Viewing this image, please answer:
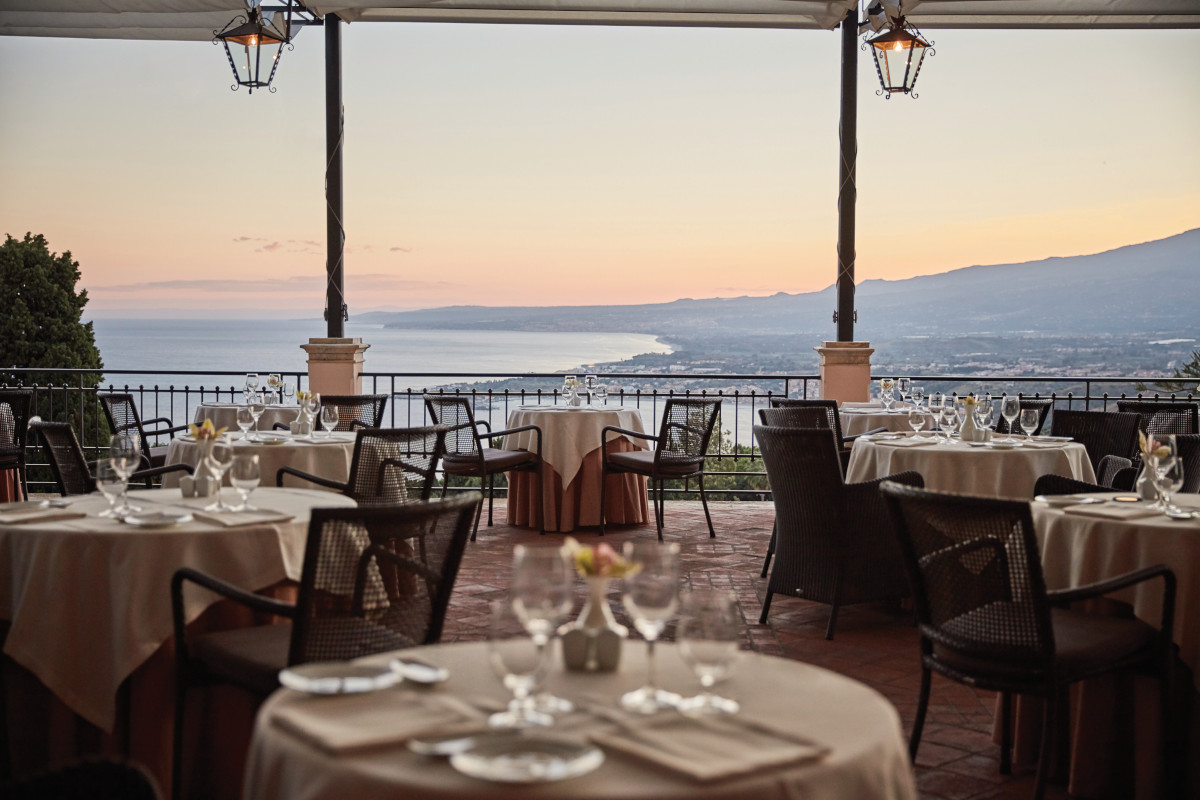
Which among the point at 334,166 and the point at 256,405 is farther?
the point at 334,166

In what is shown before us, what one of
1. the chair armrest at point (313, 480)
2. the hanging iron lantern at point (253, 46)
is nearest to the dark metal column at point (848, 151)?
the hanging iron lantern at point (253, 46)

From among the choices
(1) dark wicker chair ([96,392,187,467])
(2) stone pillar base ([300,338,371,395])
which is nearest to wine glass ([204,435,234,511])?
(1) dark wicker chair ([96,392,187,467])

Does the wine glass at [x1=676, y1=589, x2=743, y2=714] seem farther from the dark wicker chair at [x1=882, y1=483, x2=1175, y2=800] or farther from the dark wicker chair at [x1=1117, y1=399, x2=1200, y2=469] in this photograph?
the dark wicker chair at [x1=1117, y1=399, x2=1200, y2=469]

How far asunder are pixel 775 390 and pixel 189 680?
7.87 meters

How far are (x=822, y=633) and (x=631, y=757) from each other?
3.80 m

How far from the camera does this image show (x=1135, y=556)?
3.23 metres

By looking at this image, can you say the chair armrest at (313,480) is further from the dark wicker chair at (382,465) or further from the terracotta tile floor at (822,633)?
the terracotta tile floor at (822,633)

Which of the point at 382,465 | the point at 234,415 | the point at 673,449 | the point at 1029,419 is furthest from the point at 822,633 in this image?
the point at 234,415

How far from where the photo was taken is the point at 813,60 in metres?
15.1

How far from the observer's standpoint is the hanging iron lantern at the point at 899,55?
21.8 feet

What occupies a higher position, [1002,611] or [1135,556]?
[1135,556]

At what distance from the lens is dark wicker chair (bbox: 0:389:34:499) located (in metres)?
6.78

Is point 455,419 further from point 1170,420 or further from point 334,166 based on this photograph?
point 1170,420

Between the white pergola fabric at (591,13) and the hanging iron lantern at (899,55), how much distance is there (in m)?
1.25
